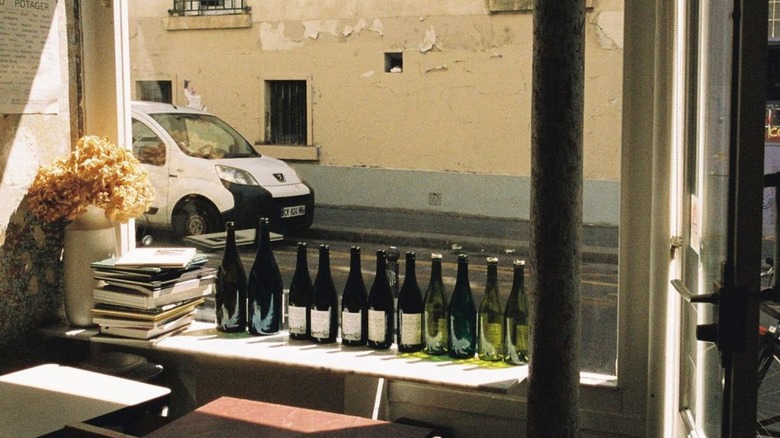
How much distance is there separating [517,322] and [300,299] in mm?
686

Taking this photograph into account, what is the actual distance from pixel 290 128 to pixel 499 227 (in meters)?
0.80

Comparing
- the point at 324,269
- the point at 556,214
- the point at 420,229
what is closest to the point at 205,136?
the point at 324,269

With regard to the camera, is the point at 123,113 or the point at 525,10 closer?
the point at 525,10

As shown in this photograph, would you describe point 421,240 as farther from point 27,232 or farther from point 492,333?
point 27,232

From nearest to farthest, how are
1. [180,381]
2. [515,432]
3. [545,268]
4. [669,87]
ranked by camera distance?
1. [545,268]
2. [669,87]
3. [515,432]
4. [180,381]

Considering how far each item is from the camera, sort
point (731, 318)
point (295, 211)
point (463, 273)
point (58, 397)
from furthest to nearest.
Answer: point (295, 211), point (463, 273), point (58, 397), point (731, 318)

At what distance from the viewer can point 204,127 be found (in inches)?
119

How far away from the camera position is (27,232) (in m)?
2.79

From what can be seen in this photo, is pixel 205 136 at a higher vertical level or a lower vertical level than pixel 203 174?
higher

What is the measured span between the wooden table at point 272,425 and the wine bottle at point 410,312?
440 mm

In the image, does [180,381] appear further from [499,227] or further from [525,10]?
[525,10]

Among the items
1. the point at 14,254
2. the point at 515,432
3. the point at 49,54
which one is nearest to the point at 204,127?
the point at 49,54

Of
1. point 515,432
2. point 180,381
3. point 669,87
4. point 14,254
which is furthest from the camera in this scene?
point 180,381

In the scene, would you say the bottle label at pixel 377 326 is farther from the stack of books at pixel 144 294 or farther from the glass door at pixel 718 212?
the glass door at pixel 718 212
